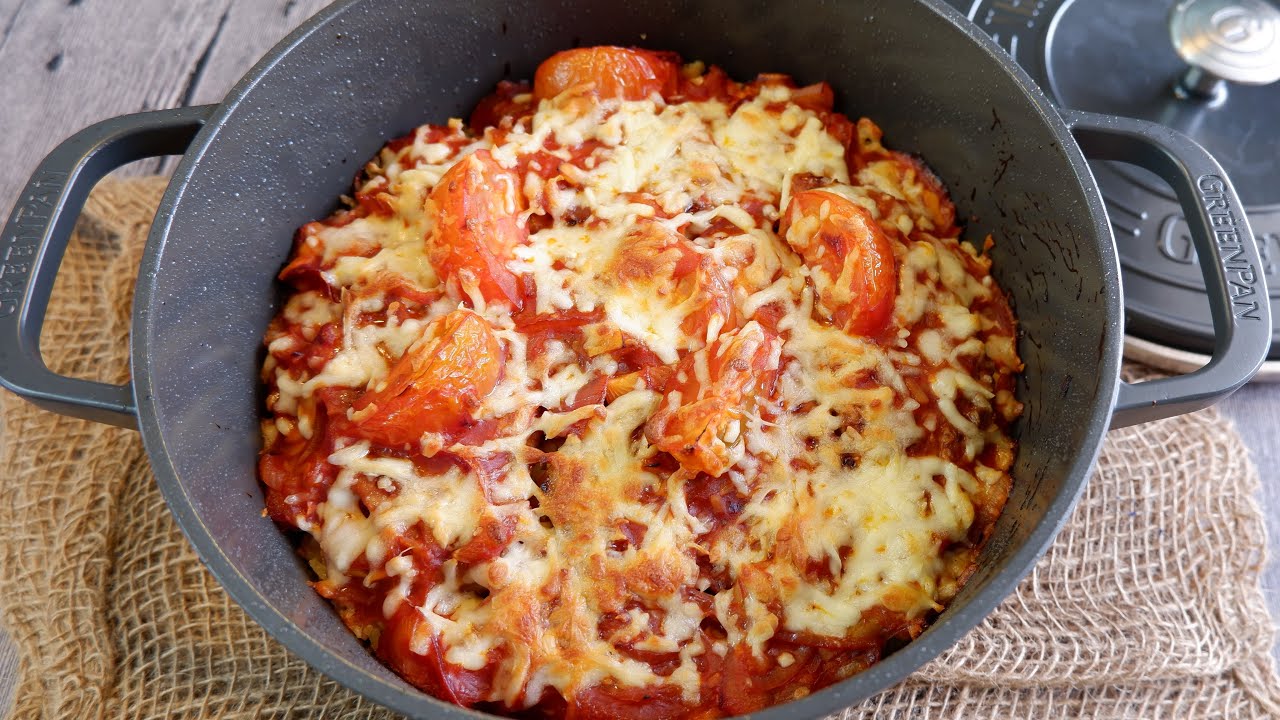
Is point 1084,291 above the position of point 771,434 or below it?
above

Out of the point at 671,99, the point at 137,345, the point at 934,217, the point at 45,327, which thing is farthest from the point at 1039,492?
the point at 45,327

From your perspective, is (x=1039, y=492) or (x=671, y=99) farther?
(x=671, y=99)

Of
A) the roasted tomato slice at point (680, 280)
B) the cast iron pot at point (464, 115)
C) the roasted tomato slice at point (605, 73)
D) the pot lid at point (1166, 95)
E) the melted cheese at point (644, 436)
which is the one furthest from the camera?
the pot lid at point (1166, 95)

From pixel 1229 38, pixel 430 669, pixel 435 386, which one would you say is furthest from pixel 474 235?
pixel 1229 38

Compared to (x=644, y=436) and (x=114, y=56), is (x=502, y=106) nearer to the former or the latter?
(x=644, y=436)

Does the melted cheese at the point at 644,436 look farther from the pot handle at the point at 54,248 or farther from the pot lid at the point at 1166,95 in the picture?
the pot lid at the point at 1166,95

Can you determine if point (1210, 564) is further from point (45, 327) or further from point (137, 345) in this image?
point (45, 327)

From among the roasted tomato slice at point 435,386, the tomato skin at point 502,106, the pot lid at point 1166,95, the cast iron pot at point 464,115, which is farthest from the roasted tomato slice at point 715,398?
the pot lid at point 1166,95
